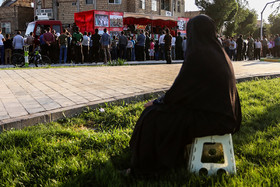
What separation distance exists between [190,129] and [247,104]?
335 centimetres

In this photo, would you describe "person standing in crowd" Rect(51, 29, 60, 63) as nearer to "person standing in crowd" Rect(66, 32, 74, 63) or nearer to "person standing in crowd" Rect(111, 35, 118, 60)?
"person standing in crowd" Rect(66, 32, 74, 63)

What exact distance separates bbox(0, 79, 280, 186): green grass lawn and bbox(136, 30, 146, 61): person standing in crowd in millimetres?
14711

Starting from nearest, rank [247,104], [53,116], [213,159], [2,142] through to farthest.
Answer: [213,159] < [2,142] < [53,116] < [247,104]

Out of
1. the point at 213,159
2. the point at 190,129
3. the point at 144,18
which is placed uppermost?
the point at 144,18

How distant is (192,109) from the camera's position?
8.47 feet

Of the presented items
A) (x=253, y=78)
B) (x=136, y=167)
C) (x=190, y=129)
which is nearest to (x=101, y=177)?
(x=136, y=167)

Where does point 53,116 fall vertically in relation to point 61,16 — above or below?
below

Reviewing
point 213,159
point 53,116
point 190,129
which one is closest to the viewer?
point 190,129

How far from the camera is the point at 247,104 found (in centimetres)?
548

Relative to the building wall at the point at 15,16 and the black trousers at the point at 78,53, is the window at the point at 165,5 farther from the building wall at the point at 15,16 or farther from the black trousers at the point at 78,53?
the black trousers at the point at 78,53

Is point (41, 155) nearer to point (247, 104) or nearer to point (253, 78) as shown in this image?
point (247, 104)

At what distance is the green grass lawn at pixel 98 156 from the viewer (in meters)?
2.51

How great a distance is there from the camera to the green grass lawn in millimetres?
2512

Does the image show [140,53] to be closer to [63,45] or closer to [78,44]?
[78,44]
